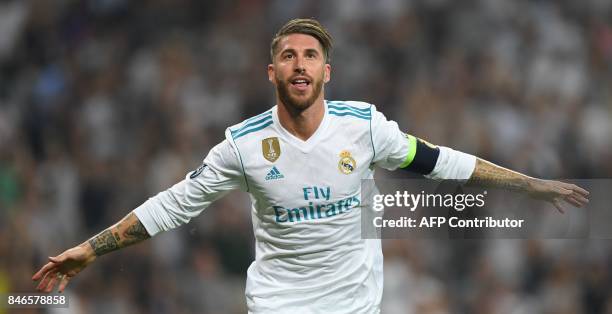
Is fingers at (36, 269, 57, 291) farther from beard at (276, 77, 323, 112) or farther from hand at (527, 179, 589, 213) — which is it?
hand at (527, 179, 589, 213)

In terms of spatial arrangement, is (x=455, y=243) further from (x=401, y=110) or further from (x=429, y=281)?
(x=401, y=110)

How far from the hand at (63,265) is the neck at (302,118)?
104 centimetres

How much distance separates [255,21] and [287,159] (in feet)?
18.3

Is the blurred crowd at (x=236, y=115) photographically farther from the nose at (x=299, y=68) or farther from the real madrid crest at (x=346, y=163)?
the nose at (x=299, y=68)

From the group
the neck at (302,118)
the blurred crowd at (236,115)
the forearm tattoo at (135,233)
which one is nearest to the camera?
the neck at (302,118)

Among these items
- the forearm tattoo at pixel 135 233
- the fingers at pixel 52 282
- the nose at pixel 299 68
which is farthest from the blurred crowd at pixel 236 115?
the nose at pixel 299 68

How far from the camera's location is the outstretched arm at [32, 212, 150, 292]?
15.1ft

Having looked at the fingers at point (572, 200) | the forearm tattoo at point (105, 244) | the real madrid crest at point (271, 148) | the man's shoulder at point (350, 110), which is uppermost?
the man's shoulder at point (350, 110)

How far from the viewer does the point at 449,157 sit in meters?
4.72

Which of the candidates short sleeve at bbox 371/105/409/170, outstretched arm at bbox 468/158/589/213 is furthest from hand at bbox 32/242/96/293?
outstretched arm at bbox 468/158/589/213

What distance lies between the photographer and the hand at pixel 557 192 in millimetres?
4711

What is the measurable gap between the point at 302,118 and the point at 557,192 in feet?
3.99

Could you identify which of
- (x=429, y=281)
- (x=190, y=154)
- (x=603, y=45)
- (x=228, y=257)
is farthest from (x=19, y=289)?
(x=603, y=45)

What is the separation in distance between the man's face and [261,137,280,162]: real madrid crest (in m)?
0.17
